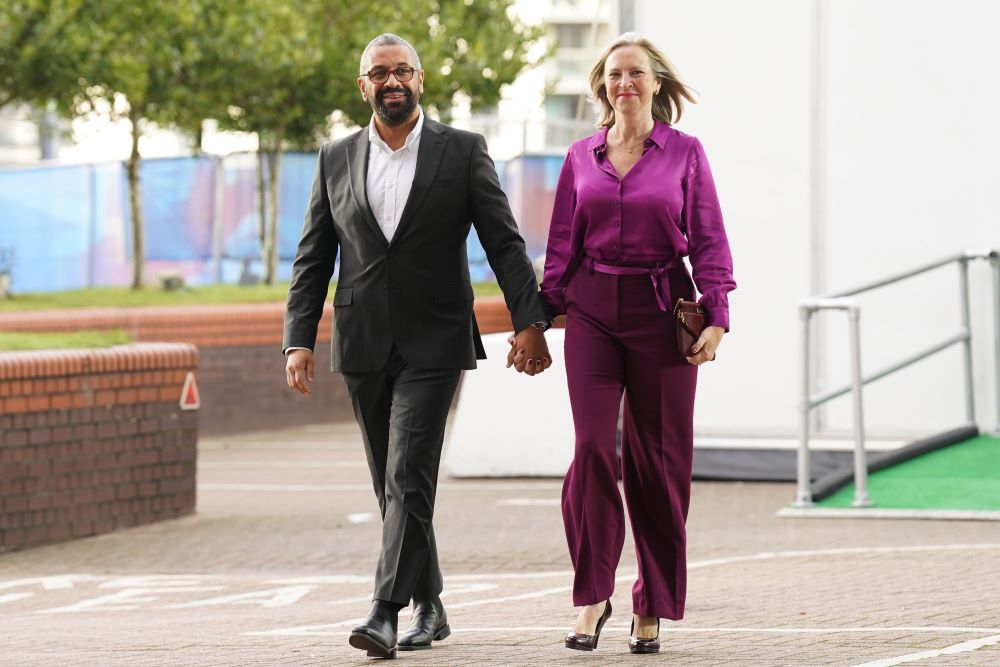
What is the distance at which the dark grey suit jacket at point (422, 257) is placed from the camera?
5.99 meters

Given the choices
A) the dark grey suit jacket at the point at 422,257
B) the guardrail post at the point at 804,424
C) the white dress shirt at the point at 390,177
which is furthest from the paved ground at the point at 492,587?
the white dress shirt at the point at 390,177

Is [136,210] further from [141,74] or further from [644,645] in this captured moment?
[644,645]

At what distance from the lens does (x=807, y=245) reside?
1196 cm

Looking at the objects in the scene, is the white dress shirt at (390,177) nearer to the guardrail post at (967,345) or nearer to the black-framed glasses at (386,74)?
the black-framed glasses at (386,74)

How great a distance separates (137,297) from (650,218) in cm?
1725

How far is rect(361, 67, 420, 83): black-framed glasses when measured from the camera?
590 centimetres

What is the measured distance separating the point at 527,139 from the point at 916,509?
1766 centimetres

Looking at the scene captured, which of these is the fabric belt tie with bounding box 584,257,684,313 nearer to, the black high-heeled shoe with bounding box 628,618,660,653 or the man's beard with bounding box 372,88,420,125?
the man's beard with bounding box 372,88,420,125

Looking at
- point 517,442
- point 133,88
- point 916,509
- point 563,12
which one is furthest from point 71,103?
point 563,12

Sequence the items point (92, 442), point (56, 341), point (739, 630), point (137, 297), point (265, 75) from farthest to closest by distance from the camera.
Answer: point (265, 75) < point (137, 297) < point (56, 341) < point (92, 442) < point (739, 630)

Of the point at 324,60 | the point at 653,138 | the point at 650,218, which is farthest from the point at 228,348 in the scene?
the point at 650,218

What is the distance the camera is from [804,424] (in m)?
10.8

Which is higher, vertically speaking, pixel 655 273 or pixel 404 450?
pixel 655 273

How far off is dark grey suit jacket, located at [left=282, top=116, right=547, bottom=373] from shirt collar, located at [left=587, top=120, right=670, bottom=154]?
328mm
